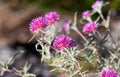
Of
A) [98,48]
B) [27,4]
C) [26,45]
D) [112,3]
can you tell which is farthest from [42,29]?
[27,4]

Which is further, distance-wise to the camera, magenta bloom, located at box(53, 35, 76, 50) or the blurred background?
the blurred background

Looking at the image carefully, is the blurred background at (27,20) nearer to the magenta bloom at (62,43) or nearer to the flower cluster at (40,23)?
the flower cluster at (40,23)

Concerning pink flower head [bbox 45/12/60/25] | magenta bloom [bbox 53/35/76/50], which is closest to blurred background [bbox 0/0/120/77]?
pink flower head [bbox 45/12/60/25]

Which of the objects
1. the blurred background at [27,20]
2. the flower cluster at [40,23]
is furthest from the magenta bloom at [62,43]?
the blurred background at [27,20]

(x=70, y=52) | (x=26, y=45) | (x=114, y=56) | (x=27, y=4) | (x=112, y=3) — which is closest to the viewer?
(x=70, y=52)

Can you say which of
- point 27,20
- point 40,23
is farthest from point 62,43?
point 27,20

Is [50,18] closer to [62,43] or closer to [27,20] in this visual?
[62,43]

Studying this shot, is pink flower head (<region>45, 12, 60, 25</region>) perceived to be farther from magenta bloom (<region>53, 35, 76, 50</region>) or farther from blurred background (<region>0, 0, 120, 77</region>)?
blurred background (<region>0, 0, 120, 77</region>)

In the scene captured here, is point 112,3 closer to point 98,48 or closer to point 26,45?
point 26,45
